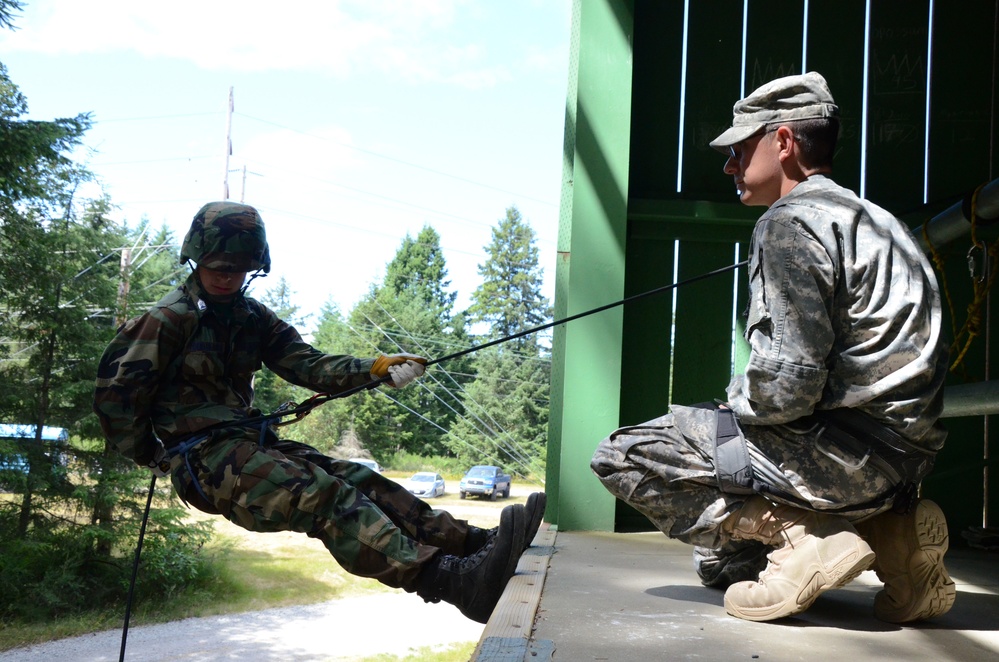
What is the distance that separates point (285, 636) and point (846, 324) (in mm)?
20786

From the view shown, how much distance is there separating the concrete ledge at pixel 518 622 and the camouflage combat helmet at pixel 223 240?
60.9 inches

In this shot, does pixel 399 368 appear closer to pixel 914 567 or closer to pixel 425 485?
pixel 914 567

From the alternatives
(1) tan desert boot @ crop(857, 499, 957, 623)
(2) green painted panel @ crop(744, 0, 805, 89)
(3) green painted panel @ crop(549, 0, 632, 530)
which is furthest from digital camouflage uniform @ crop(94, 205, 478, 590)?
(2) green painted panel @ crop(744, 0, 805, 89)

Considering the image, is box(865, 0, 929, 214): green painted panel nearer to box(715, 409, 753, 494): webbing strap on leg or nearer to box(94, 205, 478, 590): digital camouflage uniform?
box(715, 409, 753, 494): webbing strap on leg

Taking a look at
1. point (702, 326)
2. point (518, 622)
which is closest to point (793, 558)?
point (518, 622)

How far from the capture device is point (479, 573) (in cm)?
307

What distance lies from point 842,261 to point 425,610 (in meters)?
22.9

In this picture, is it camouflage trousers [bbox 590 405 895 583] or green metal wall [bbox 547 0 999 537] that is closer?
camouflage trousers [bbox 590 405 895 583]

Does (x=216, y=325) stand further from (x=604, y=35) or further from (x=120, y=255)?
(x=120, y=255)

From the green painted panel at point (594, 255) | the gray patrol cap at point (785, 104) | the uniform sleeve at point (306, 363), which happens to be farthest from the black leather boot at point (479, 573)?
the gray patrol cap at point (785, 104)

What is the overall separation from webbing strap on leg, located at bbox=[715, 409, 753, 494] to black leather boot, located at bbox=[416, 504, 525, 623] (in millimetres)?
888

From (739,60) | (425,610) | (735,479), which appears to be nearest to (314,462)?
(735,479)

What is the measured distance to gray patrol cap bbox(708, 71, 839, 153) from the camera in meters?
2.48

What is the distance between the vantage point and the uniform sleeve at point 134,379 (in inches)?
124
